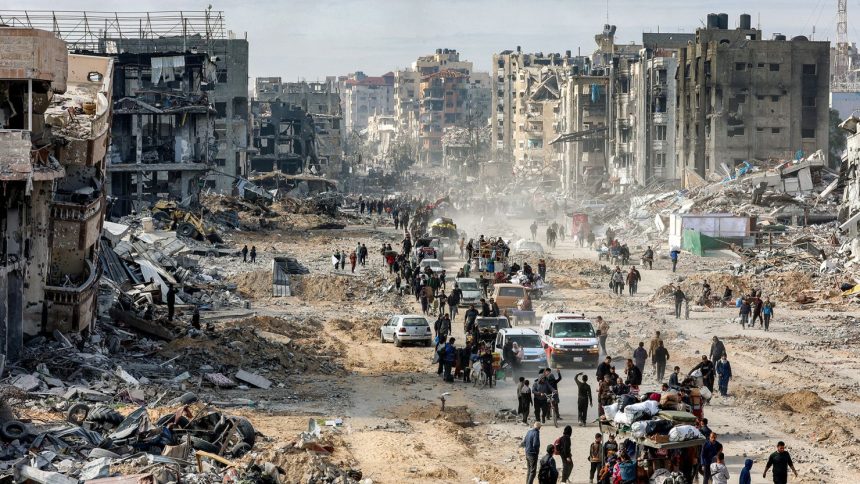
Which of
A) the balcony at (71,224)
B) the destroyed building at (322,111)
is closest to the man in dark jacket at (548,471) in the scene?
the balcony at (71,224)

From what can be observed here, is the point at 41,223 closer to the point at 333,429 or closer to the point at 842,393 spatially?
the point at 333,429

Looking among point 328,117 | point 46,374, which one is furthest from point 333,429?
point 328,117

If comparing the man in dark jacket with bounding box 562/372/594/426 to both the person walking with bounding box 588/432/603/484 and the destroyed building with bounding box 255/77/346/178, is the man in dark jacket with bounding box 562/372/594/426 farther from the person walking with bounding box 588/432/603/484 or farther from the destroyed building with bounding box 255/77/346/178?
the destroyed building with bounding box 255/77/346/178

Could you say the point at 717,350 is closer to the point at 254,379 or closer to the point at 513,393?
the point at 513,393

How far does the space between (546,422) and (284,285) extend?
2601 centimetres

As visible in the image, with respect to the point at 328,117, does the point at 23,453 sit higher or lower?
lower

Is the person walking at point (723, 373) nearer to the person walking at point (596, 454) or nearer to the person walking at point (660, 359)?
the person walking at point (660, 359)

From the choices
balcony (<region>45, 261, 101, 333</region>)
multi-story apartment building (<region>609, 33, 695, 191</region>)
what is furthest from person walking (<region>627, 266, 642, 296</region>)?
multi-story apartment building (<region>609, 33, 695, 191</region>)

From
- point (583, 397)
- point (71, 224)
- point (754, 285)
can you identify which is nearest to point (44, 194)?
point (71, 224)

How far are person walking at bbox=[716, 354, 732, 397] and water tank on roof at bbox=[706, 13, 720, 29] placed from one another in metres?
74.1

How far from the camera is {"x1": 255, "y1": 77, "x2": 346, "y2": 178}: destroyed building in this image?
151 meters

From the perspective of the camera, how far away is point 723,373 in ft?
94.0

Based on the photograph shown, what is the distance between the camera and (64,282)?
31.3m

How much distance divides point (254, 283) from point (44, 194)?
21697 mm
